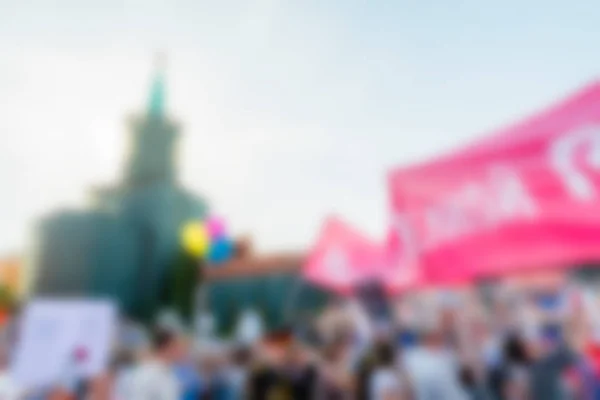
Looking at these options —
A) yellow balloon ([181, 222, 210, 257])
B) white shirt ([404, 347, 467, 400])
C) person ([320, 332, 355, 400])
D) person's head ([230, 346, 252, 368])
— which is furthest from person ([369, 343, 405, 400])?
yellow balloon ([181, 222, 210, 257])

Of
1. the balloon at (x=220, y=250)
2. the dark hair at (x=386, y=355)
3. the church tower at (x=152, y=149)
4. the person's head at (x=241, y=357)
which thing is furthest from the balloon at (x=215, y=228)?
the church tower at (x=152, y=149)

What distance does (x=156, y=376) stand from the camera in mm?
5426

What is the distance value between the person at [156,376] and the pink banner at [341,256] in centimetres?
217

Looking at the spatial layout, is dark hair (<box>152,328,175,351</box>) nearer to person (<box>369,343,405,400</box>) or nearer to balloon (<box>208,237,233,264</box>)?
person (<box>369,343,405,400</box>)

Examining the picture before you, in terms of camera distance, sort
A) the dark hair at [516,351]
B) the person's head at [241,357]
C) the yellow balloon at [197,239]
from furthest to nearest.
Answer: the yellow balloon at [197,239]
the person's head at [241,357]
the dark hair at [516,351]

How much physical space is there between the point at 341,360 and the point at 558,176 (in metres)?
3.77

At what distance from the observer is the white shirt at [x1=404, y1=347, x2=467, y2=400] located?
4.95 m

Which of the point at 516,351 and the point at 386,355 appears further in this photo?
the point at 516,351

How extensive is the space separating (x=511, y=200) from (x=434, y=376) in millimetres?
2463

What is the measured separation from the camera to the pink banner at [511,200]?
2.42 meters

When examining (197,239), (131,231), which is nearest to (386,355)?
(197,239)

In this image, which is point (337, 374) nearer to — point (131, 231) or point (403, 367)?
point (403, 367)

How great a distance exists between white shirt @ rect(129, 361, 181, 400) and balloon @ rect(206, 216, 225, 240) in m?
13.0

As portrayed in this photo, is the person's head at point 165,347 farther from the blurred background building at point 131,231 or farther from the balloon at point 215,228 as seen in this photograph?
the blurred background building at point 131,231
